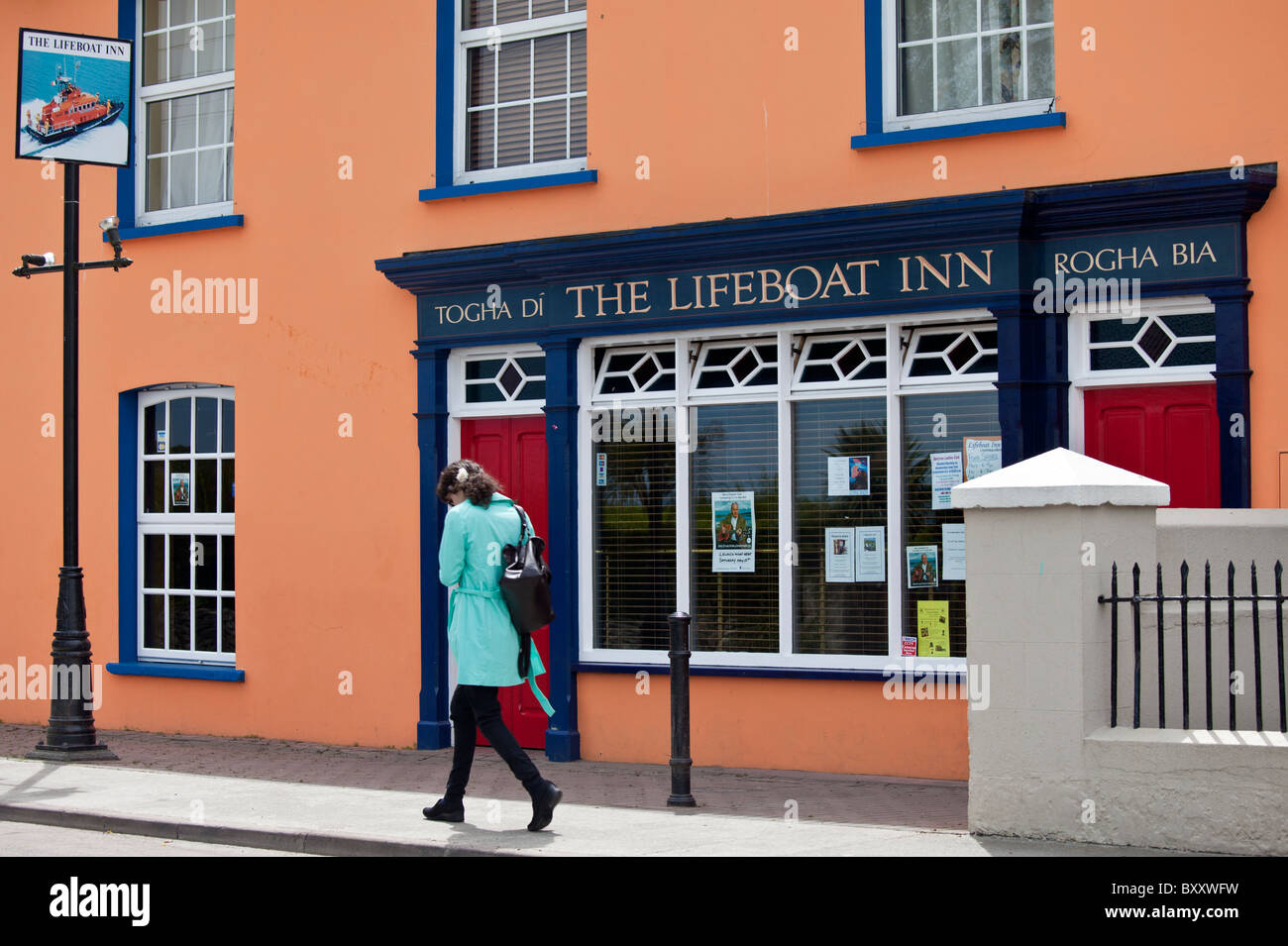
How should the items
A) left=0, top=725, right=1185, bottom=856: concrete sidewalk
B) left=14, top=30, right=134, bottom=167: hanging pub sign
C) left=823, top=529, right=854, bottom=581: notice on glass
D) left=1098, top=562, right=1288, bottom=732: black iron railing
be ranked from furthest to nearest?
left=14, top=30, right=134, bottom=167: hanging pub sign
left=823, top=529, right=854, bottom=581: notice on glass
left=0, top=725, right=1185, bottom=856: concrete sidewalk
left=1098, top=562, right=1288, bottom=732: black iron railing

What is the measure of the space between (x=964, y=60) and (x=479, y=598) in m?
4.76

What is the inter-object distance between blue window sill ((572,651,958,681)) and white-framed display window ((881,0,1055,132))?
3489mm

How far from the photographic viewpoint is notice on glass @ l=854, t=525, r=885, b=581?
9922 millimetres

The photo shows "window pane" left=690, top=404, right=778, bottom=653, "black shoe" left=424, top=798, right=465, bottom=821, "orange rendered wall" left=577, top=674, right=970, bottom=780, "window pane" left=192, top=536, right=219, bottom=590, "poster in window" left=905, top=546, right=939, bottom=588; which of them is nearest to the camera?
"black shoe" left=424, top=798, right=465, bottom=821

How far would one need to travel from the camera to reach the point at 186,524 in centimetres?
1266

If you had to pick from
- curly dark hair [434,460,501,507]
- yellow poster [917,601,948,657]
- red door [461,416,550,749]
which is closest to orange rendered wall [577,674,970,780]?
yellow poster [917,601,948,657]

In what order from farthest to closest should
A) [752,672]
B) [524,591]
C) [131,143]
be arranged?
[131,143], [752,672], [524,591]

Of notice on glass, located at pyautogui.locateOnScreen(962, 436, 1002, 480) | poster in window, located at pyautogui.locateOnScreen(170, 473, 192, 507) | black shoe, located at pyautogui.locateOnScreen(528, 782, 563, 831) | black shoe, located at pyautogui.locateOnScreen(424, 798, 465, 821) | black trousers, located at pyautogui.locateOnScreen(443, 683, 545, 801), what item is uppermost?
notice on glass, located at pyautogui.locateOnScreen(962, 436, 1002, 480)

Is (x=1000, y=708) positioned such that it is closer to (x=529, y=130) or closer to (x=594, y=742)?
(x=594, y=742)

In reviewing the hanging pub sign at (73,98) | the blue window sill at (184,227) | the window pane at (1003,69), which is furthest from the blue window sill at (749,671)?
the hanging pub sign at (73,98)

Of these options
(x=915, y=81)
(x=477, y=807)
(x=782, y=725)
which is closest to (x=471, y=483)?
(x=477, y=807)

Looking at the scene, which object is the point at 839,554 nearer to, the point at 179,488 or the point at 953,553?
the point at 953,553

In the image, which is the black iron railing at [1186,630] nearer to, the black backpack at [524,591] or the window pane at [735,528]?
the black backpack at [524,591]

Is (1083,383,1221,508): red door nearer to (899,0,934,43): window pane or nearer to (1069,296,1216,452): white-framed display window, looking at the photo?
(1069,296,1216,452): white-framed display window
